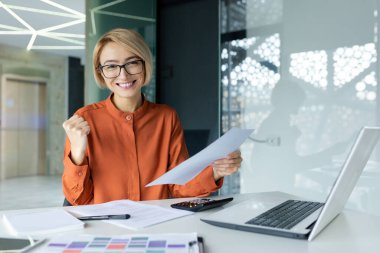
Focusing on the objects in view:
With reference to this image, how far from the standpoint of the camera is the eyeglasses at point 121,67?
5.50ft

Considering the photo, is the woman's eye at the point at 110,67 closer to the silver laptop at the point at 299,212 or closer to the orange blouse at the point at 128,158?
the orange blouse at the point at 128,158

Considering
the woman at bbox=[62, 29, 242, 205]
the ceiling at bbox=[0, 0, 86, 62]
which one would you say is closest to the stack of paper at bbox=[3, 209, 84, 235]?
the woman at bbox=[62, 29, 242, 205]

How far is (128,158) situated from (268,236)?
0.84 m

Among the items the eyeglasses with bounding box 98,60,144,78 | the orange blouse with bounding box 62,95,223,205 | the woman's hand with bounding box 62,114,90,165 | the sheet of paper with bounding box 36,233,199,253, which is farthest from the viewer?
the eyeglasses with bounding box 98,60,144,78

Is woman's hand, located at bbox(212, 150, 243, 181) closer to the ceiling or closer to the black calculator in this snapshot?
the black calculator

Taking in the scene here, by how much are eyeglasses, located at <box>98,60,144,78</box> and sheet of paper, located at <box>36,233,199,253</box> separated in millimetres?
896

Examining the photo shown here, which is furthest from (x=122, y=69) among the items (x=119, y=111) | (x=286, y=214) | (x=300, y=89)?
(x=300, y=89)

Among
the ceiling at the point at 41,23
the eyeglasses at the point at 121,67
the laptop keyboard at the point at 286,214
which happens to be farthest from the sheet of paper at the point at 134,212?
the ceiling at the point at 41,23

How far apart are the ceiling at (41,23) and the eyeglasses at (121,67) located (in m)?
2.16

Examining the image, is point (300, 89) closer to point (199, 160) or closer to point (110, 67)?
point (110, 67)

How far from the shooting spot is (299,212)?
1155 millimetres

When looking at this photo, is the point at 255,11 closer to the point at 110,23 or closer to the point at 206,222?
the point at 110,23

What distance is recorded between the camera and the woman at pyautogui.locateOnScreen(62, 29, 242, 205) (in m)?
1.59

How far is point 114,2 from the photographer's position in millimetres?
3895
